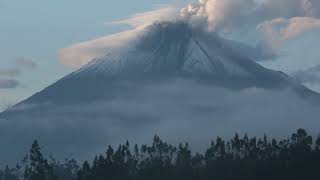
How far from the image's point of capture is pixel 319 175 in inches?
6024

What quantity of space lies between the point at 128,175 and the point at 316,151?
3189 cm

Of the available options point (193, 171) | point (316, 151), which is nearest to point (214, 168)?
point (193, 171)

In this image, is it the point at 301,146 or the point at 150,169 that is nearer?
the point at 150,169

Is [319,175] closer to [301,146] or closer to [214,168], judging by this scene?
[214,168]

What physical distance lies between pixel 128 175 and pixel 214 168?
13.9 meters

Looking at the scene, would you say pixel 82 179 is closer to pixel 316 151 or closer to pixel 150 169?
pixel 150 169

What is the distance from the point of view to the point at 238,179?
153750 mm

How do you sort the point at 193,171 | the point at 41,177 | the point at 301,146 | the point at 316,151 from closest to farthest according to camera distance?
the point at 41,177
the point at 193,171
the point at 316,151
the point at 301,146

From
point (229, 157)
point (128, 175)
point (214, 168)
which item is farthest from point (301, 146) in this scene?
point (128, 175)

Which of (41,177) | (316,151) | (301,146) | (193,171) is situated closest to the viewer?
(41,177)

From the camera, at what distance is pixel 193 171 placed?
162m

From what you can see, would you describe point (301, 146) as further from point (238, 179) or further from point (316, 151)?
point (238, 179)

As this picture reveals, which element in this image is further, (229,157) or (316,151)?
(229,157)

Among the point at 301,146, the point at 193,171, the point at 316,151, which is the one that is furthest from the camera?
the point at 301,146
